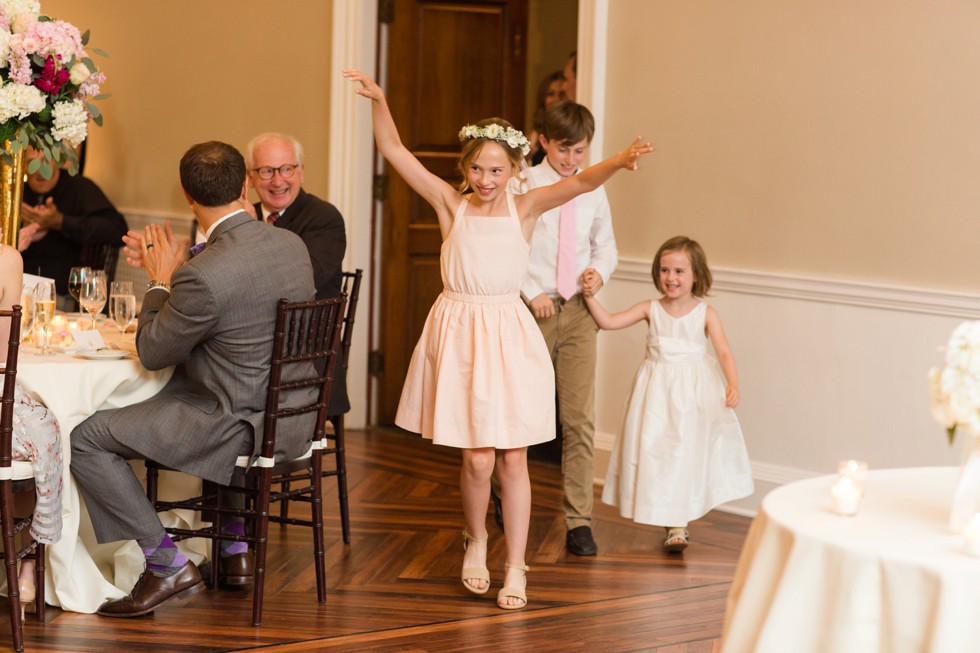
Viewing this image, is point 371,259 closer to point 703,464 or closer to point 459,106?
point 459,106

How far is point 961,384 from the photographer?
2264 mm

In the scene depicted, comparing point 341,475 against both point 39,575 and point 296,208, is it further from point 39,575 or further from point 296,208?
point 39,575

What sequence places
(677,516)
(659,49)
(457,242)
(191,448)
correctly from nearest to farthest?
(191,448) → (457,242) → (677,516) → (659,49)

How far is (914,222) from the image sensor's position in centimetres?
494

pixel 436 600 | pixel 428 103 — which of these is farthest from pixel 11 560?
pixel 428 103

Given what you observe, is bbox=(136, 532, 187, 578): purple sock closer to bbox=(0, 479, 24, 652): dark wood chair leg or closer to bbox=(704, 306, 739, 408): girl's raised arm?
bbox=(0, 479, 24, 652): dark wood chair leg

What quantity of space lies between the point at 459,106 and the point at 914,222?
2.89 metres

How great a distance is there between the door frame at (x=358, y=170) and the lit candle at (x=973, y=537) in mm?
5070

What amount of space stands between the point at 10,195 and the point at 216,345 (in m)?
1.33

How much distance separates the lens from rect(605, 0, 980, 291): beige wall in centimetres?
484

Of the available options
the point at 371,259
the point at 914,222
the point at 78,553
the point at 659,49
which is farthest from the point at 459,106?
the point at 78,553

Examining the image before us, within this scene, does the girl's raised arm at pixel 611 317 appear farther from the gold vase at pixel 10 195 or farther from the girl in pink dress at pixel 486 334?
the gold vase at pixel 10 195

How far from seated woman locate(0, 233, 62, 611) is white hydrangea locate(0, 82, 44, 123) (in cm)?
66

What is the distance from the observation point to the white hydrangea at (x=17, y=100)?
4141mm
